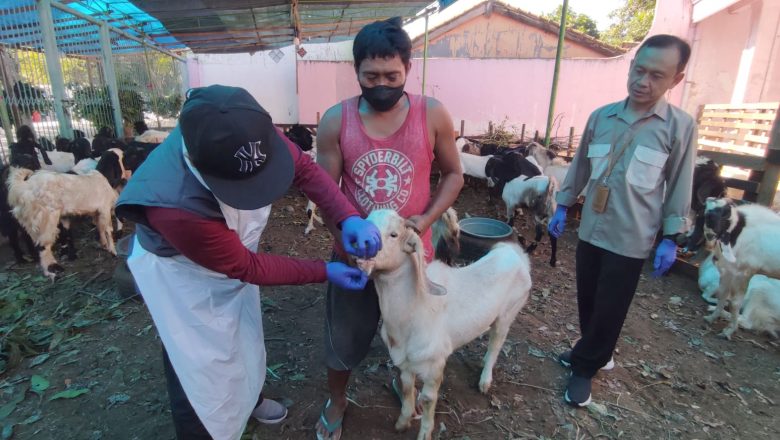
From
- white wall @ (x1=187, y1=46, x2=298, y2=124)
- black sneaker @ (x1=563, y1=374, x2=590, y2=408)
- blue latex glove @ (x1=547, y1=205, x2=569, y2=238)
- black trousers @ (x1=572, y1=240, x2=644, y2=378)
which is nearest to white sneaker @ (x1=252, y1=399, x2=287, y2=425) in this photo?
black sneaker @ (x1=563, y1=374, x2=590, y2=408)

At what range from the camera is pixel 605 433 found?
274 cm

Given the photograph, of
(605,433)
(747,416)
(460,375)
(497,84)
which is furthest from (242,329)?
(497,84)

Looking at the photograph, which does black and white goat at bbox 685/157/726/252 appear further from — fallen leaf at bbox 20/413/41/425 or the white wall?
the white wall

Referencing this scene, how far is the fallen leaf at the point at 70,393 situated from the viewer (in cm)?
300

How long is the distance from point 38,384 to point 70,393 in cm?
36

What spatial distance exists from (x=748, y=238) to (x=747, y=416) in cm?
179

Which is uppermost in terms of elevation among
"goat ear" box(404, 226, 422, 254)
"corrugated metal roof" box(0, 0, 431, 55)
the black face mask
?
"corrugated metal roof" box(0, 0, 431, 55)

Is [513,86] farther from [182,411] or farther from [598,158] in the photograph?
[182,411]

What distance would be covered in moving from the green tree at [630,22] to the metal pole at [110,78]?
2678 centimetres

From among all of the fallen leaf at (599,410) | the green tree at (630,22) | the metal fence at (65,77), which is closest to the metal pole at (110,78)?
the metal fence at (65,77)

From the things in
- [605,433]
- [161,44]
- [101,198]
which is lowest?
[605,433]

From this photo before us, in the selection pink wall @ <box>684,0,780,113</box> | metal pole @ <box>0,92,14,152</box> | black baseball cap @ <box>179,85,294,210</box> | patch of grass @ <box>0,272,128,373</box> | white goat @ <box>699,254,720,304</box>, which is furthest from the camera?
pink wall @ <box>684,0,780,113</box>

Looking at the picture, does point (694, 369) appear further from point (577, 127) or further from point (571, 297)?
point (577, 127)

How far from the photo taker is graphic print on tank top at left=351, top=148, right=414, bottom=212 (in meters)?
2.14
